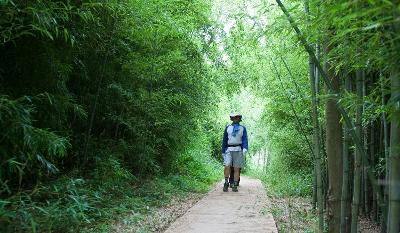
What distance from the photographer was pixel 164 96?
232 inches

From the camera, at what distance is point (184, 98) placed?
5.89m

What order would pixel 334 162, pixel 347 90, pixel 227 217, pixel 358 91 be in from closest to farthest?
pixel 358 91 < pixel 347 90 < pixel 334 162 < pixel 227 217

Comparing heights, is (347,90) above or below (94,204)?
above

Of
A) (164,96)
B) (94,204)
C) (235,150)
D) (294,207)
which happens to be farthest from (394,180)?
(235,150)

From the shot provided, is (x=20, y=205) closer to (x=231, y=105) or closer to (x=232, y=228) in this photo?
(x=232, y=228)

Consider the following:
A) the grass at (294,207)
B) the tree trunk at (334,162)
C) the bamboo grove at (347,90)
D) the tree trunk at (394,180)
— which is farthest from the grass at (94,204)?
the tree trunk at (394,180)

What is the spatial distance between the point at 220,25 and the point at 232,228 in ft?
15.9

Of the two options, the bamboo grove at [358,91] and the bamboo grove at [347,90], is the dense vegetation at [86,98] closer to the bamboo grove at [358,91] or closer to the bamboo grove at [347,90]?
the bamboo grove at [347,90]

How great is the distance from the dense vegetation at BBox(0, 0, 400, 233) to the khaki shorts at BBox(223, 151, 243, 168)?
83 cm

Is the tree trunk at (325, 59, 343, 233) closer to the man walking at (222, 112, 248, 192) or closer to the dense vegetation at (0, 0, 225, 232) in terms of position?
the dense vegetation at (0, 0, 225, 232)

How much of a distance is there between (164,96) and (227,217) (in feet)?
7.18

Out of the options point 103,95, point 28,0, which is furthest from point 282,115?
point 28,0

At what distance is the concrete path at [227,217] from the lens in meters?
3.79

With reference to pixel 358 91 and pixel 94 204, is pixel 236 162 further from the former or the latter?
pixel 358 91
